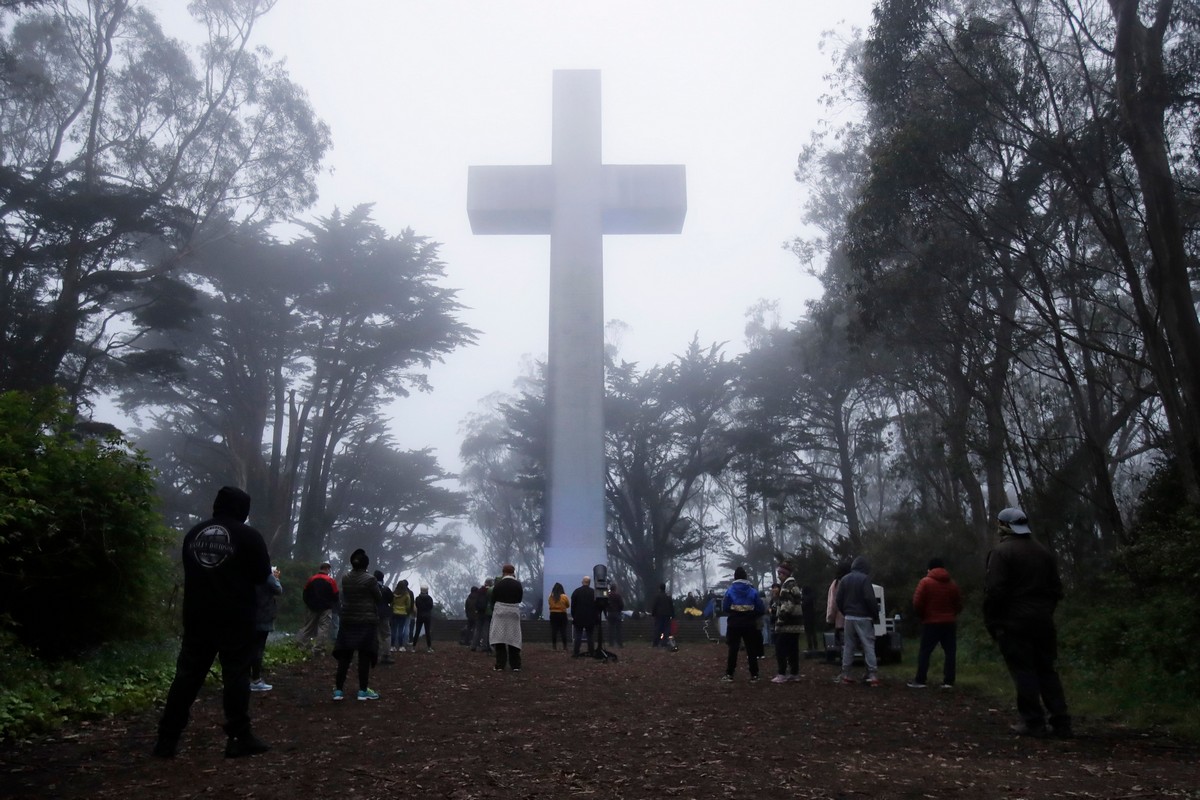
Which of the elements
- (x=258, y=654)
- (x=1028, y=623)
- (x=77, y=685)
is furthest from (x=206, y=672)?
(x=1028, y=623)

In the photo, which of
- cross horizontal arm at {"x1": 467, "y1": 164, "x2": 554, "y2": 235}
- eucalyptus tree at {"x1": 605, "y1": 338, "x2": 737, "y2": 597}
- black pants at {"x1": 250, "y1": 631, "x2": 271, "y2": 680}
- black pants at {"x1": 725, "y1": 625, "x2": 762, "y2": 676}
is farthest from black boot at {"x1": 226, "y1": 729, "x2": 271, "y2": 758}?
eucalyptus tree at {"x1": 605, "y1": 338, "x2": 737, "y2": 597}

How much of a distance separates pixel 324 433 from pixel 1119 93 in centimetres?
2332

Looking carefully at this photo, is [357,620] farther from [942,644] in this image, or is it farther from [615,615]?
[615,615]

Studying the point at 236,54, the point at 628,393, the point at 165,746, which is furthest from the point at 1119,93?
the point at 628,393

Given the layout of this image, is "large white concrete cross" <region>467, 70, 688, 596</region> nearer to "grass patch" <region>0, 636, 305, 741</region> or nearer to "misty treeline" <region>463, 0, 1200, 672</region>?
"misty treeline" <region>463, 0, 1200, 672</region>

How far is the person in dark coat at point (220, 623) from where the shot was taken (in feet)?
18.7

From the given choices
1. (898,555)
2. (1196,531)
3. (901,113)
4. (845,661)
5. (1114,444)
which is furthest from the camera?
(1114,444)

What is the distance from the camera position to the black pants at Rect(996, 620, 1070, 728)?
23.0ft

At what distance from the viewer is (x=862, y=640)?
1092cm

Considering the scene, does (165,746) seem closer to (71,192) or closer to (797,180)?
(71,192)

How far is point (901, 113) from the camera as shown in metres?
15.3

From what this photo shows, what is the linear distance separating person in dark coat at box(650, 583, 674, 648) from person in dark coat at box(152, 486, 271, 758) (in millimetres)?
16097

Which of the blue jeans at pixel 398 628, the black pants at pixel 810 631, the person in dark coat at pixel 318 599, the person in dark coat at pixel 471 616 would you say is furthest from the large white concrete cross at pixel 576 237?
the person in dark coat at pixel 318 599

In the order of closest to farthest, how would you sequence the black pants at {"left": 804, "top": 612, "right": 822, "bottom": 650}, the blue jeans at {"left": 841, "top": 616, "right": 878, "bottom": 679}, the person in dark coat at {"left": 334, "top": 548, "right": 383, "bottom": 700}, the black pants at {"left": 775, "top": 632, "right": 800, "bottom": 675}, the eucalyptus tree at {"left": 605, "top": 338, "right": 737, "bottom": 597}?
1. the person in dark coat at {"left": 334, "top": 548, "right": 383, "bottom": 700}
2. the blue jeans at {"left": 841, "top": 616, "right": 878, "bottom": 679}
3. the black pants at {"left": 775, "top": 632, "right": 800, "bottom": 675}
4. the black pants at {"left": 804, "top": 612, "right": 822, "bottom": 650}
5. the eucalyptus tree at {"left": 605, "top": 338, "right": 737, "bottom": 597}
